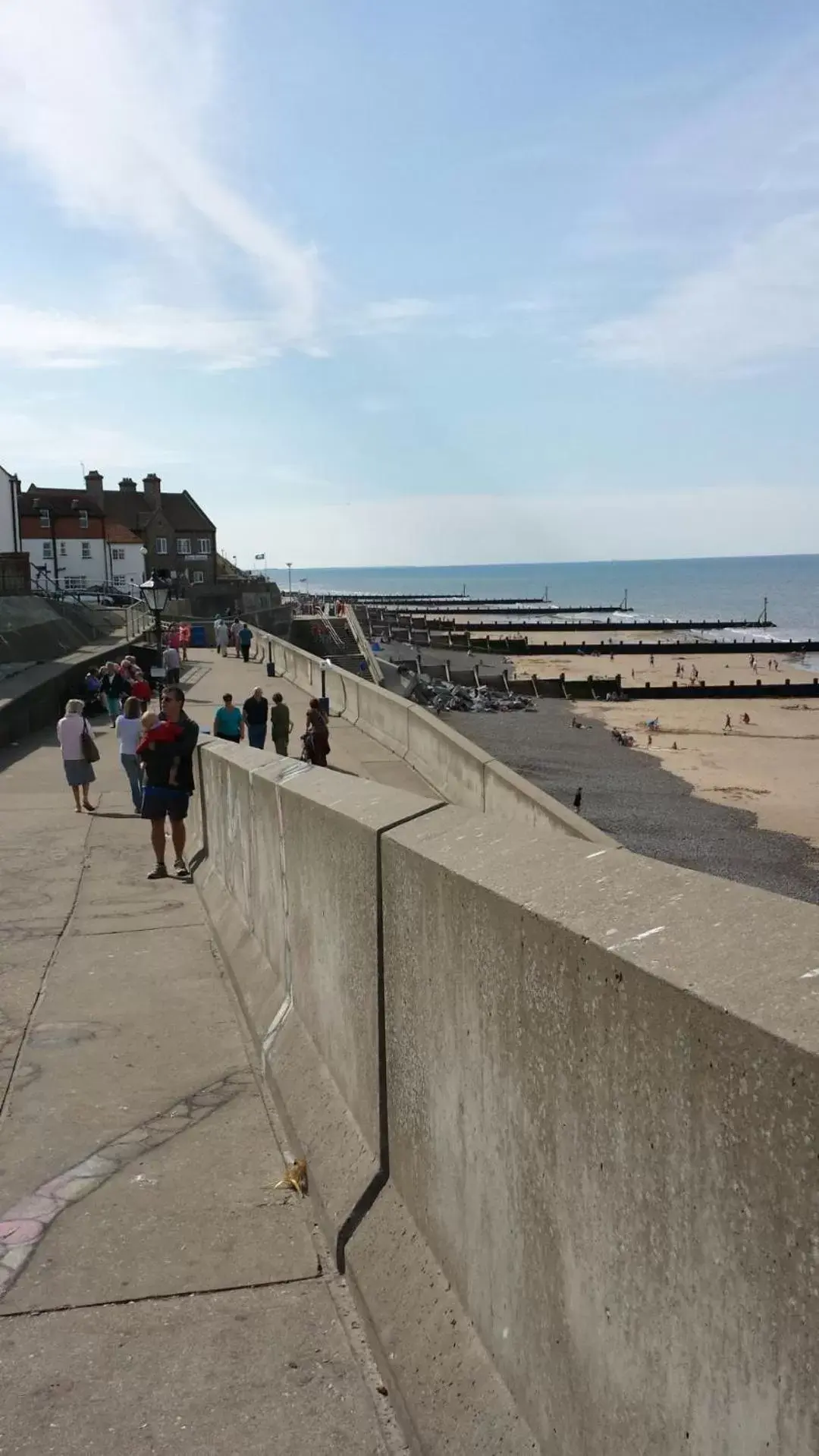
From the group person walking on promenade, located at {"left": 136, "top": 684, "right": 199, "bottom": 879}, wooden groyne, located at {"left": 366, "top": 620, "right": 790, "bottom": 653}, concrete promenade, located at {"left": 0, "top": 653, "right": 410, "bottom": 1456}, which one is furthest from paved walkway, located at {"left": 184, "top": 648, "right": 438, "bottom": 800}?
wooden groyne, located at {"left": 366, "top": 620, "right": 790, "bottom": 653}

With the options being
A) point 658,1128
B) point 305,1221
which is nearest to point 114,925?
point 305,1221

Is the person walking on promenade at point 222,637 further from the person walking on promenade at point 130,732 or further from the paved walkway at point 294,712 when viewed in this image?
the person walking on promenade at point 130,732

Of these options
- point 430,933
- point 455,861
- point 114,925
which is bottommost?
point 114,925

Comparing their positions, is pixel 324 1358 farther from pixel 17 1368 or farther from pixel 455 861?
pixel 455 861

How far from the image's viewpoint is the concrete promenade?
2.53 meters

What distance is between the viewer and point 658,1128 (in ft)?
5.53

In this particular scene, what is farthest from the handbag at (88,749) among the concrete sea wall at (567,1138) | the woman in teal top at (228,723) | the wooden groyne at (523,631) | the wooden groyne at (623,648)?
the wooden groyne at (523,631)

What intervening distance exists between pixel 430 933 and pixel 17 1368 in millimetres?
1410

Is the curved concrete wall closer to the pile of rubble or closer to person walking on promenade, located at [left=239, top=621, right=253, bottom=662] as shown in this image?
person walking on promenade, located at [left=239, top=621, right=253, bottom=662]

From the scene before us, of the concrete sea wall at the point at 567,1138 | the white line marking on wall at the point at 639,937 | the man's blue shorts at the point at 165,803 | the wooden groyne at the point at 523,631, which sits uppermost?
the white line marking on wall at the point at 639,937

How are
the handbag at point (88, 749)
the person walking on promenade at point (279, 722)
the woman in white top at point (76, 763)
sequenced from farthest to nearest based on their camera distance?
the person walking on promenade at point (279, 722), the handbag at point (88, 749), the woman in white top at point (76, 763)

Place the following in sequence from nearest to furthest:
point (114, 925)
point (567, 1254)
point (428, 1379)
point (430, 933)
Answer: point (567, 1254) < point (428, 1379) < point (430, 933) < point (114, 925)

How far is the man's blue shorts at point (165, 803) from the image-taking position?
879cm

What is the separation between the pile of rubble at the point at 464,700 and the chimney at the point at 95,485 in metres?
48.4
